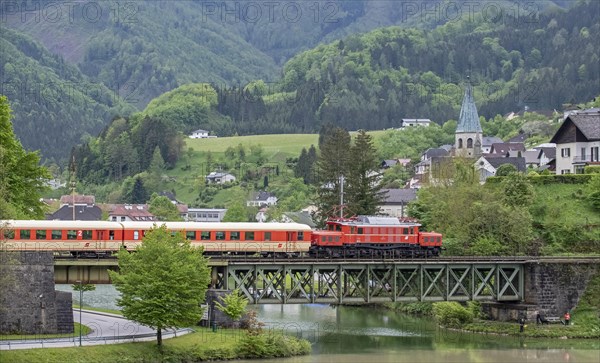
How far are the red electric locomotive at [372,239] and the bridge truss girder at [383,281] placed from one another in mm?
1543

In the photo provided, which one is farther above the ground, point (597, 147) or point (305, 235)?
point (597, 147)

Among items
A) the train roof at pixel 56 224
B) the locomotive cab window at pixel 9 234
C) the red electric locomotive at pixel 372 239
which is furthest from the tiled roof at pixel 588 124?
the locomotive cab window at pixel 9 234

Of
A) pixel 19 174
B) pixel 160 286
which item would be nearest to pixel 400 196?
pixel 19 174

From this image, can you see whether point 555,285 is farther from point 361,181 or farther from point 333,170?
point 333,170

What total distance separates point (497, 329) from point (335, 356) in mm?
17934

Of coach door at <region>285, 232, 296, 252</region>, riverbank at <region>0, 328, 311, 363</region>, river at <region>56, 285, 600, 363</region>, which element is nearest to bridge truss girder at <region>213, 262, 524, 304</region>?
coach door at <region>285, 232, 296, 252</region>

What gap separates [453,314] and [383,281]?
910cm

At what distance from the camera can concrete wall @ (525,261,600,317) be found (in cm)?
8938

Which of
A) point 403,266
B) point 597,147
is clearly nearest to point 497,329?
point 403,266

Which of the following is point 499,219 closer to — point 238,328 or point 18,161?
point 238,328

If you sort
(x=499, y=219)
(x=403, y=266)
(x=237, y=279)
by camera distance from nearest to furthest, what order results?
(x=237, y=279) < (x=403, y=266) < (x=499, y=219)

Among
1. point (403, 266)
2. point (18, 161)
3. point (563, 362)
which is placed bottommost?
point (563, 362)

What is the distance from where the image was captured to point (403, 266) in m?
86.1

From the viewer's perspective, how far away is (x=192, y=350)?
70.8 m
